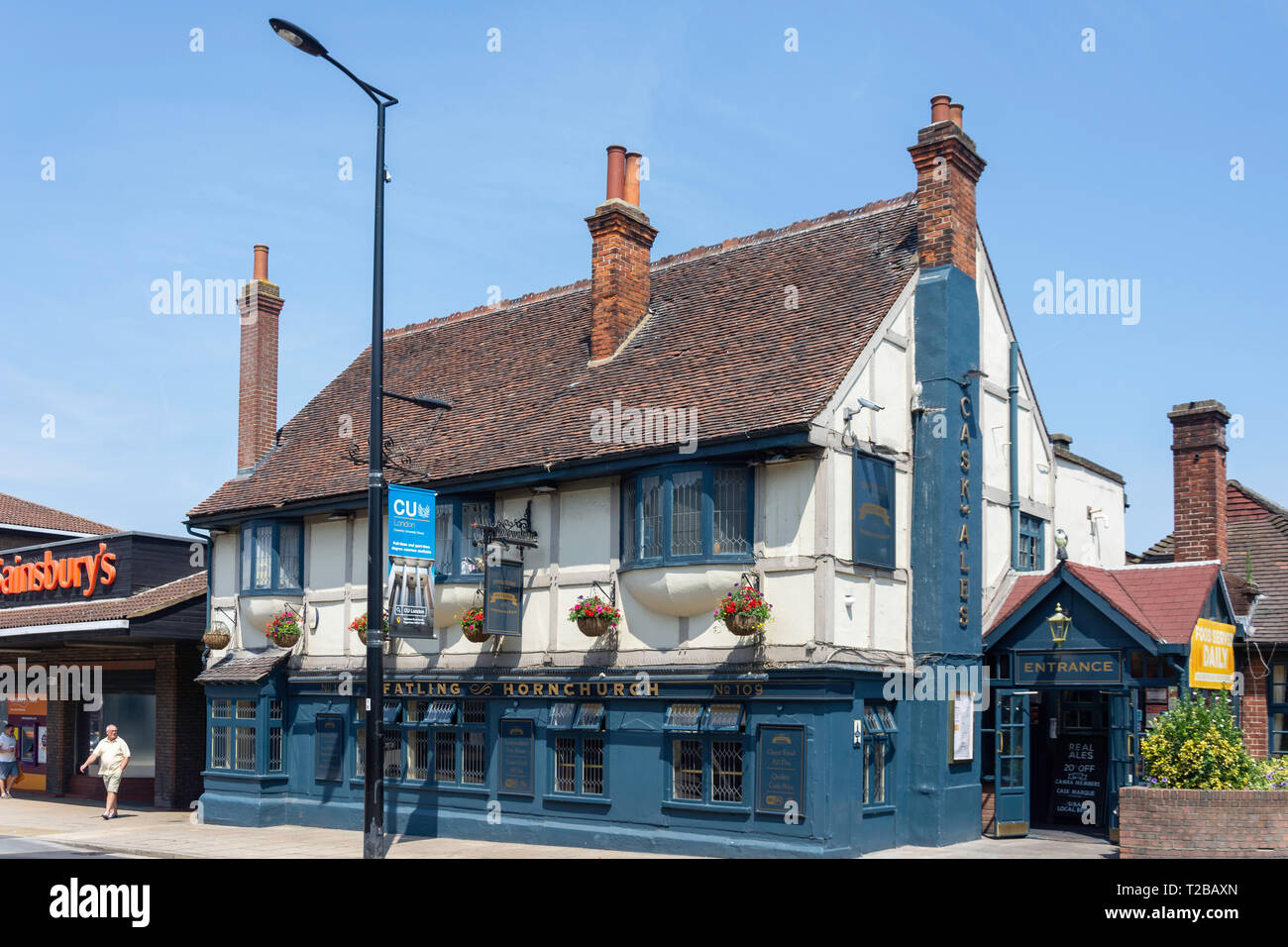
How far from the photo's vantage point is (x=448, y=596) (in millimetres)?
20609

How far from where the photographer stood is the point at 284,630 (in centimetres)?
2281

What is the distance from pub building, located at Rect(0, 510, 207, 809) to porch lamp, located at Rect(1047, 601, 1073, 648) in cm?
1602

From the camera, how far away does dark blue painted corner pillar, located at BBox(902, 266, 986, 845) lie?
714 inches

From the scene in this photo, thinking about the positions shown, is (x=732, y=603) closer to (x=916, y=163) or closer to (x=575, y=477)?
(x=575, y=477)

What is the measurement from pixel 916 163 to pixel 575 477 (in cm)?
682

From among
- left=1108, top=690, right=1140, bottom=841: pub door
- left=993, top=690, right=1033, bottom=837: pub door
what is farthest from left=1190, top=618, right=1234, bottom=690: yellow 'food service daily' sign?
left=993, top=690, right=1033, bottom=837: pub door

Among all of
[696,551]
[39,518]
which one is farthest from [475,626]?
[39,518]

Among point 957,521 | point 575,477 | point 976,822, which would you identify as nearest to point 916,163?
point 957,521

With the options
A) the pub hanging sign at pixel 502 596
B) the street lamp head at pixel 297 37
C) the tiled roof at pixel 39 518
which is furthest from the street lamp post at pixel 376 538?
the tiled roof at pixel 39 518

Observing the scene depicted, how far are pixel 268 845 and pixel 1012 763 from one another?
10.9 meters

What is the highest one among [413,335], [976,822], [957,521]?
[413,335]

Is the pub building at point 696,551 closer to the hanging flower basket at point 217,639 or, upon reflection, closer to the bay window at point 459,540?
the bay window at point 459,540

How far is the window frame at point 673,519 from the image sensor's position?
17.5m

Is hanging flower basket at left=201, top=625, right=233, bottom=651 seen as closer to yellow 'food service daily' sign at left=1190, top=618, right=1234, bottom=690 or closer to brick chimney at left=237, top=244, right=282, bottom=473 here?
brick chimney at left=237, top=244, right=282, bottom=473
